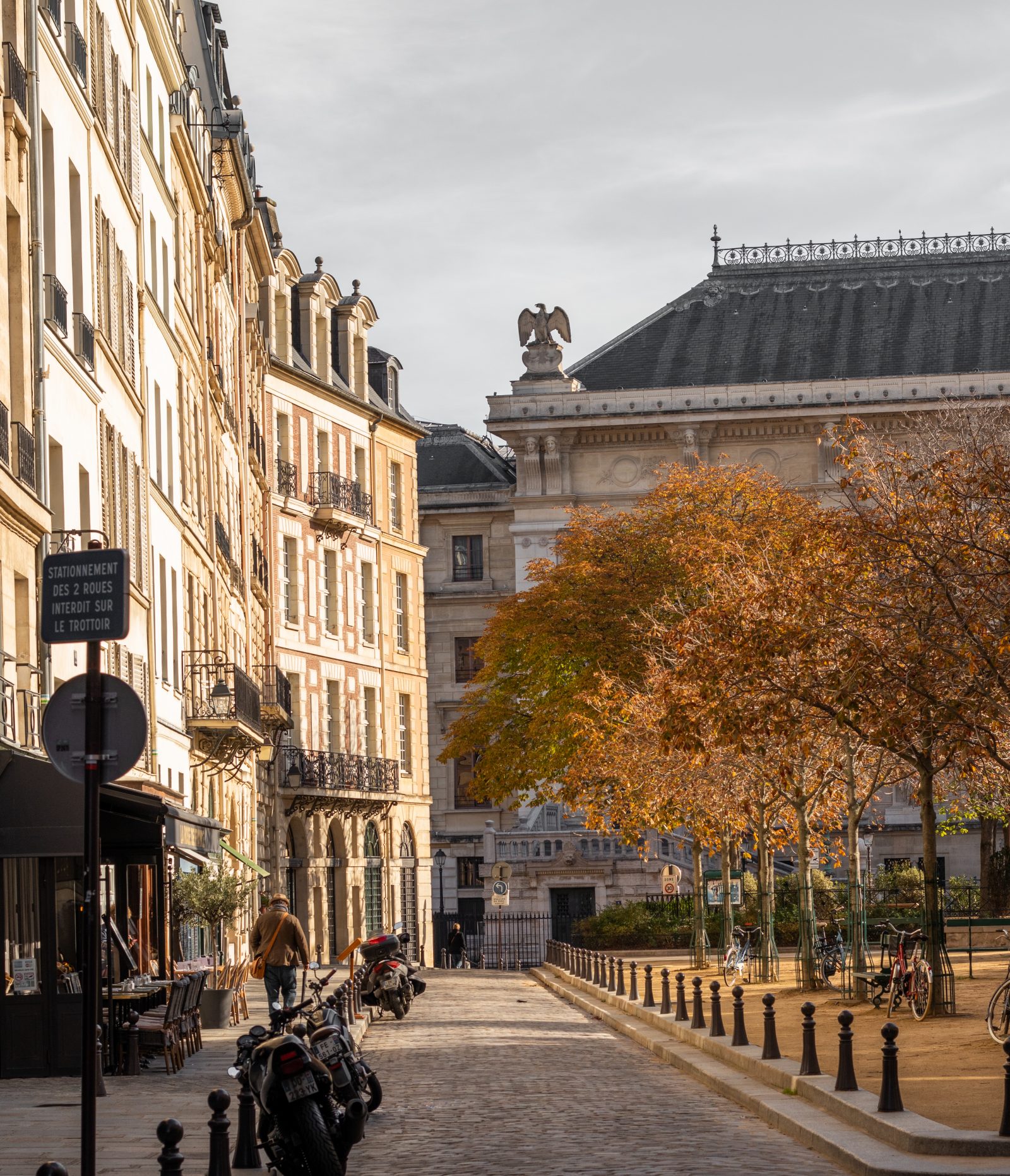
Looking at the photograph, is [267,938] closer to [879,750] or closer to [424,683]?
[879,750]

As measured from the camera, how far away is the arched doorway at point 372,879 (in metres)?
60.9

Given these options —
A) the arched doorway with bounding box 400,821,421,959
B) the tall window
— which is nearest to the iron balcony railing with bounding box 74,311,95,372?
the tall window

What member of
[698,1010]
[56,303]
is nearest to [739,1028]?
[698,1010]

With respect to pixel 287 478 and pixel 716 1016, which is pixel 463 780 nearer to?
pixel 287 478

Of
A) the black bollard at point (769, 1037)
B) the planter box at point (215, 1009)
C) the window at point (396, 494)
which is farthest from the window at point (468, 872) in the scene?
the black bollard at point (769, 1037)

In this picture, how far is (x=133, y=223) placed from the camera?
31.3 m

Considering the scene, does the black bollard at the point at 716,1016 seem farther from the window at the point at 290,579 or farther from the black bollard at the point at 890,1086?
the window at the point at 290,579

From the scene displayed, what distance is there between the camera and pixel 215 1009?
1069 inches

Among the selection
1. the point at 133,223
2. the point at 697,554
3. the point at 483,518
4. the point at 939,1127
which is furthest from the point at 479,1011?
the point at 483,518

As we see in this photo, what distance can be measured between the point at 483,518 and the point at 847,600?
206ft

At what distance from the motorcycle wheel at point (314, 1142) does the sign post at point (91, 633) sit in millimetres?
1955

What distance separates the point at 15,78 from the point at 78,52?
481 cm

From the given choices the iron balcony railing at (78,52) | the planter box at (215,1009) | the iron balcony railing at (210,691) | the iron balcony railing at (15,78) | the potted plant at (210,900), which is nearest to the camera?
the iron balcony railing at (15,78)

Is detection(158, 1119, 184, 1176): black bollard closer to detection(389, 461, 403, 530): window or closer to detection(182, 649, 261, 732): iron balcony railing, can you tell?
detection(182, 649, 261, 732): iron balcony railing
